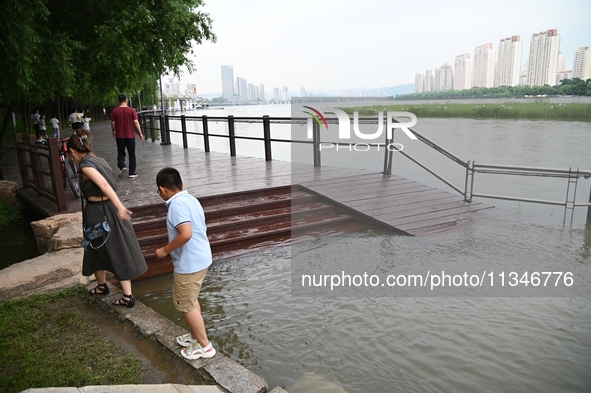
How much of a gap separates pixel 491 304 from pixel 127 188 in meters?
6.17

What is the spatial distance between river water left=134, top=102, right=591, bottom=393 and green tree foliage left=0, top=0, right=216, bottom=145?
5.36 meters

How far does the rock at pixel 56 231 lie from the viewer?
523 cm

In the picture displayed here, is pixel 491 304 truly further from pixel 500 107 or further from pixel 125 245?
pixel 500 107

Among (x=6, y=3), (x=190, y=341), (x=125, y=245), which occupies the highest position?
(x=6, y=3)

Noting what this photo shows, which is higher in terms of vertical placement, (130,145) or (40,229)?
(130,145)

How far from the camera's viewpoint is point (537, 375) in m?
3.20

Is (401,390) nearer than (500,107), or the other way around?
(401,390)

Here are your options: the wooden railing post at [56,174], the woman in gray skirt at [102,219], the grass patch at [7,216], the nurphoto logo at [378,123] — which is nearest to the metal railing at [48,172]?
the wooden railing post at [56,174]

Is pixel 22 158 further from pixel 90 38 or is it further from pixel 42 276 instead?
pixel 42 276

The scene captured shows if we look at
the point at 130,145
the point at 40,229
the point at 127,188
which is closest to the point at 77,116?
the point at 130,145

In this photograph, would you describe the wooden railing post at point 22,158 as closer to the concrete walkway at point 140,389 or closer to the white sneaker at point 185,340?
the white sneaker at point 185,340

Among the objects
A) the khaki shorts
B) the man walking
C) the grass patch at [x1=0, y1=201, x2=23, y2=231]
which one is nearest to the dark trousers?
the man walking

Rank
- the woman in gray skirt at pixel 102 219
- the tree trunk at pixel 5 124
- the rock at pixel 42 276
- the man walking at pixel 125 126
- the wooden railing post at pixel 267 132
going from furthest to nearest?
the tree trunk at pixel 5 124 → the wooden railing post at pixel 267 132 → the man walking at pixel 125 126 → the rock at pixel 42 276 → the woman in gray skirt at pixel 102 219

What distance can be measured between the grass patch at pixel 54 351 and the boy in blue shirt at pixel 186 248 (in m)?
0.48
